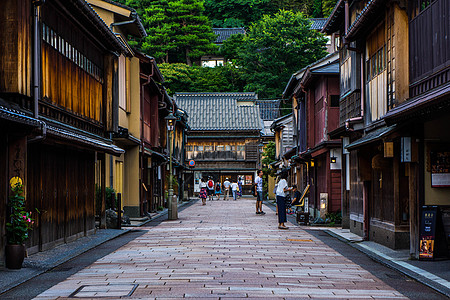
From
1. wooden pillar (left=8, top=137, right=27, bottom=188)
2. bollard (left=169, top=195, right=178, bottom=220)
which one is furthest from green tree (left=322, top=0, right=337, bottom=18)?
wooden pillar (left=8, top=137, right=27, bottom=188)

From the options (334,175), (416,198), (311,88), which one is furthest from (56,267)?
(311,88)

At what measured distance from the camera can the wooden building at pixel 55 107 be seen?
1315cm

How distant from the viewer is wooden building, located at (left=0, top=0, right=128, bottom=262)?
43.1ft

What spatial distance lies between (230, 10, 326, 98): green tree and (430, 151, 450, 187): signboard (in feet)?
171

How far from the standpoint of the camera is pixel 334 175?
27875mm

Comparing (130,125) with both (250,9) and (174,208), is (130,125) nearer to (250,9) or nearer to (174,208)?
(174,208)

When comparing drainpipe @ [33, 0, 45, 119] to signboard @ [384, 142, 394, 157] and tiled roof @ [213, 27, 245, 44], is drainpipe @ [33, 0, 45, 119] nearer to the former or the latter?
signboard @ [384, 142, 394, 157]

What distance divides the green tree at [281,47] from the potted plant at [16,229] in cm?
5477

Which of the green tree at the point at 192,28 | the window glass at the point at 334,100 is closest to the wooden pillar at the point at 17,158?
the window glass at the point at 334,100

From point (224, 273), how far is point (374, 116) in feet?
29.2

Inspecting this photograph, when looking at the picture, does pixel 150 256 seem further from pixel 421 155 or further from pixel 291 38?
pixel 291 38

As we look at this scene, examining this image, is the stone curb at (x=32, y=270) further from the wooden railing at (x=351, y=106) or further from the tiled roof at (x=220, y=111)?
the tiled roof at (x=220, y=111)

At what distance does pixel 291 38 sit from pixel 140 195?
3975cm

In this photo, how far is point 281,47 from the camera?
66250 mm
